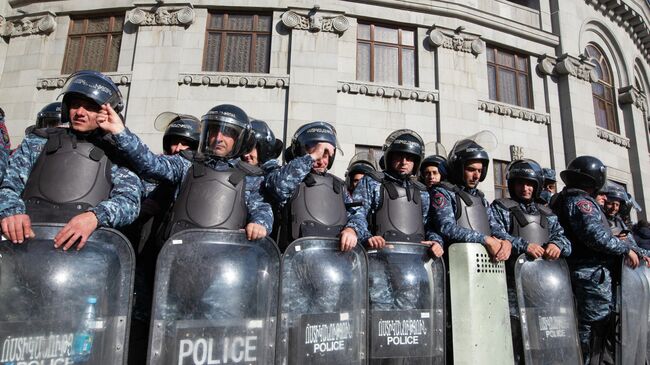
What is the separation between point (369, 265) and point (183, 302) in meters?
1.53

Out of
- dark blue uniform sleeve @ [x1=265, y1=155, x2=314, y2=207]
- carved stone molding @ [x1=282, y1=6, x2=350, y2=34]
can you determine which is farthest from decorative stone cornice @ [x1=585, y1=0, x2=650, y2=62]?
dark blue uniform sleeve @ [x1=265, y1=155, x2=314, y2=207]

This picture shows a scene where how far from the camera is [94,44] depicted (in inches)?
465

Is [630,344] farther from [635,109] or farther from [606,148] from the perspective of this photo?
[635,109]

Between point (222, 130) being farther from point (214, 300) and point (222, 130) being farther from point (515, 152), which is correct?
point (515, 152)

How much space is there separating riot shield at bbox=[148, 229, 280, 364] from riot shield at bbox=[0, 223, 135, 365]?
209 mm

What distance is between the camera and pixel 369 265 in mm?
3238

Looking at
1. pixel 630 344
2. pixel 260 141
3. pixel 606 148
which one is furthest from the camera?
pixel 606 148

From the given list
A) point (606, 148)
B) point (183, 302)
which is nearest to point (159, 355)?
point (183, 302)

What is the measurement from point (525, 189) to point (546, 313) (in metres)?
1.36

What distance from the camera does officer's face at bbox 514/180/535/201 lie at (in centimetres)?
429

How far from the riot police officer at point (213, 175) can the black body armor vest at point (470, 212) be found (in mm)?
1968

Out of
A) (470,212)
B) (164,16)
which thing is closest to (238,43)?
(164,16)

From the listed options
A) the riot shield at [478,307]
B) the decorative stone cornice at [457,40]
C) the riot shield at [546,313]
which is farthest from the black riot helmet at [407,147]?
the decorative stone cornice at [457,40]

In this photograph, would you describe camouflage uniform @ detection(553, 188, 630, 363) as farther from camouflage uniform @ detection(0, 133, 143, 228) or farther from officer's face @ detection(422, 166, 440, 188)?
camouflage uniform @ detection(0, 133, 143, 228)
